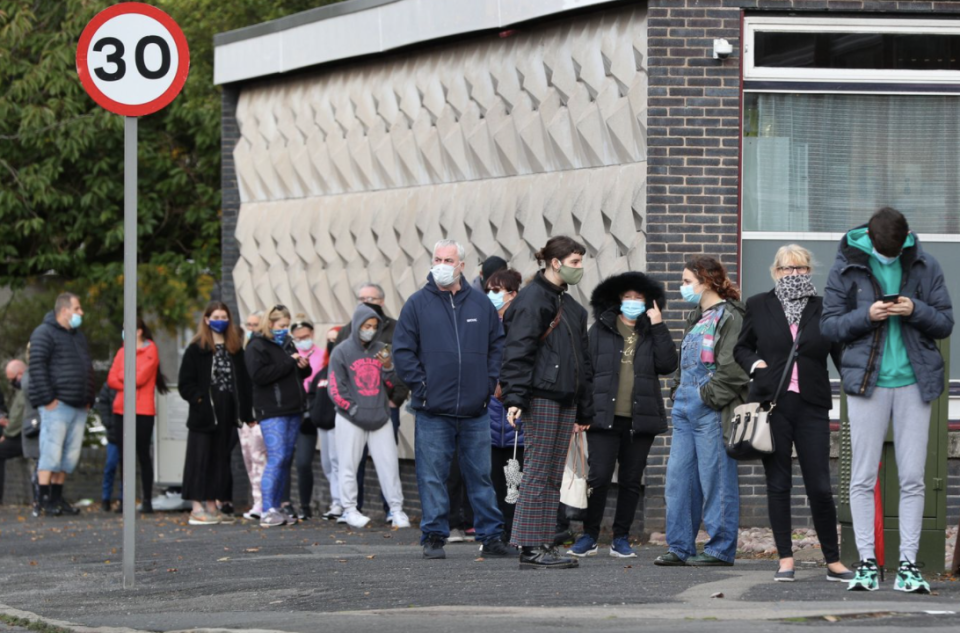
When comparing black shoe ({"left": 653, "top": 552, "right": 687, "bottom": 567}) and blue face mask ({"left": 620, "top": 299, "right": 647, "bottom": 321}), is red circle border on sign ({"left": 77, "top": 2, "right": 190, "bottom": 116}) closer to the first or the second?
blue face mask ({"left": 620, "top": 299, "right": 647, "bottom": 321})

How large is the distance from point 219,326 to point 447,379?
5.75 metres

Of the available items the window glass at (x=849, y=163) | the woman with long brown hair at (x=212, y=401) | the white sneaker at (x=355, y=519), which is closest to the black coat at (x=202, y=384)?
the woman with long brown hair at (x=212, y=401)

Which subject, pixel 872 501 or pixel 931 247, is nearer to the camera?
pixel 872 501

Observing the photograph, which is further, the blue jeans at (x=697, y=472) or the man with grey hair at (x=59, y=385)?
the man with grey hair at (x=59, y=385)

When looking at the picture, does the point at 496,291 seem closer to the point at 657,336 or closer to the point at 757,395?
the point at 657,336

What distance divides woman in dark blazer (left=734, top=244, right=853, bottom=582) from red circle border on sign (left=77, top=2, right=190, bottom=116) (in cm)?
346

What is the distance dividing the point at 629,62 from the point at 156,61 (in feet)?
15.4

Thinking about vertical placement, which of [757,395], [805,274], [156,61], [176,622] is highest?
[156,61]

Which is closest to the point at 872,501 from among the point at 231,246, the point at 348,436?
the point at 348,436

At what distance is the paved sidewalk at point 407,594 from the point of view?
838 cm

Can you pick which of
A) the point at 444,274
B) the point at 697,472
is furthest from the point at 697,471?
the point at 444,274

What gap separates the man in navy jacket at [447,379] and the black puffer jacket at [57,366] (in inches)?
295

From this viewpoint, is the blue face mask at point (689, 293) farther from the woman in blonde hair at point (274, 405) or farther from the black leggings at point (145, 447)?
the black leggings at point (145, 447)

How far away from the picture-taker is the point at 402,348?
11.7 meters
